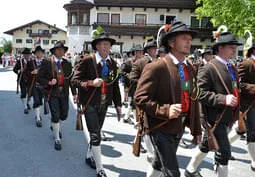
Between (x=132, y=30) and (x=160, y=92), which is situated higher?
(x=132, y=30)

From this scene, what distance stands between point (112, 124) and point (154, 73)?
5.69 m

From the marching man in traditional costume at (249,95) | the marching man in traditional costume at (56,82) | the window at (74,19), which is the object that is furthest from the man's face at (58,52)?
the window at (74,19)

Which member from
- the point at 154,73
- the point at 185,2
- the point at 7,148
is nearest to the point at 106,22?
the point at 185,2

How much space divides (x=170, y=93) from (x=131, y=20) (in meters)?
34.8

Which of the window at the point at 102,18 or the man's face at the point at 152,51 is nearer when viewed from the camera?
the man's face at the point at 152,51

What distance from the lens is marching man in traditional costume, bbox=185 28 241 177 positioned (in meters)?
3.86

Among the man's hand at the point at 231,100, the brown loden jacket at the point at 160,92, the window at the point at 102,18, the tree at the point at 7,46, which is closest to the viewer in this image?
the brown loden jacket at the point at 160,92

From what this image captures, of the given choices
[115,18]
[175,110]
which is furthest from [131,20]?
[175,110]

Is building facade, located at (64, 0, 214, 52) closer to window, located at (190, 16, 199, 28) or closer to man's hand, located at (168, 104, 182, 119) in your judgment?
window, located at (190, 16, 199, 28)

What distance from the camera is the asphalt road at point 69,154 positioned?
4.94m

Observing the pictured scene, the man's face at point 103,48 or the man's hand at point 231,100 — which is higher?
the man's face at point 103,48

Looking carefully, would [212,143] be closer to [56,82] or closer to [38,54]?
[56,82]

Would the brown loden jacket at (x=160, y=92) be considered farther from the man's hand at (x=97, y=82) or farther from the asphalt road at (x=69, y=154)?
the asphalt road at (x=69, y=154)

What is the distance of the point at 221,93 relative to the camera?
3941mm
